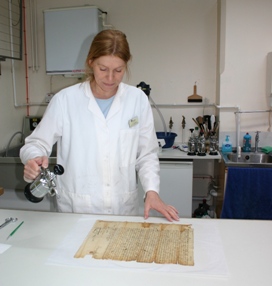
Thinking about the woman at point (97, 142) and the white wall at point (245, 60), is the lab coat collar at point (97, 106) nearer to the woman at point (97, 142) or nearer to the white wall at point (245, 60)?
the woman at point (97, 142)

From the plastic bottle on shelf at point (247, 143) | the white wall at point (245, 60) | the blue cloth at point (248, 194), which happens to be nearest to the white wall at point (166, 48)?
the white wall at point (245, 60)

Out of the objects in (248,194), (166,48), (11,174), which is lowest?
(248,194)

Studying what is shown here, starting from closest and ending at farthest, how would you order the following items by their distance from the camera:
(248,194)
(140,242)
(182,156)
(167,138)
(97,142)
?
(140,242), (97,142), (248,194), (182,156), (167,138)

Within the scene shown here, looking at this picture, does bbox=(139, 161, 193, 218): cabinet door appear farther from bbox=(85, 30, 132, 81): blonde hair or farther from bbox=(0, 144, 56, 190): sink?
bbox=(85, 30, 132, 81): blonde hair

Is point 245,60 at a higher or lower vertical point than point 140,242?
higher

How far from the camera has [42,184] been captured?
3.36 ft

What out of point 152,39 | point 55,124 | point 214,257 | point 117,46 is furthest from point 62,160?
point 152,39

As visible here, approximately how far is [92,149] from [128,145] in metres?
0.17

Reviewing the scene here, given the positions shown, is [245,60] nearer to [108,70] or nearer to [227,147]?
[227,147]

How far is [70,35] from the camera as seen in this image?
2842 mm

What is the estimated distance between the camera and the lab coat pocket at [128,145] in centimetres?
143

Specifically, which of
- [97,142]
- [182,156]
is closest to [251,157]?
[182,156]

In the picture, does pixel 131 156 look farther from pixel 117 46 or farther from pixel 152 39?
pixel 152 39

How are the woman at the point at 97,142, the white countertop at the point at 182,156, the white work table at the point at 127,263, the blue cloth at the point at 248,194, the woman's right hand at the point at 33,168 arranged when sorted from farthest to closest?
the white countertop at the point at 182,156
the blue cloth at the point at 248,194
the woman at the point at 97,142
the woman's right hand at the point at 33,168
the white work table at the point at 127,263
